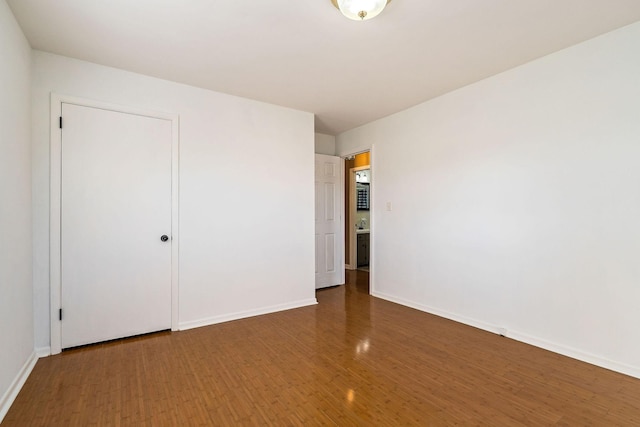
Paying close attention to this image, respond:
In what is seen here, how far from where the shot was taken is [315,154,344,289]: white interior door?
4.96 meters

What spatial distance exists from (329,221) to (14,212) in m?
3.75

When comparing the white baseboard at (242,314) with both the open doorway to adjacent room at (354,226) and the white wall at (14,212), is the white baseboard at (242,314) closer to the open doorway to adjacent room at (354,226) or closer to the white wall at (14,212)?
the white wall at (14,212)

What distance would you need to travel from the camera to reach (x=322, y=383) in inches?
85.4

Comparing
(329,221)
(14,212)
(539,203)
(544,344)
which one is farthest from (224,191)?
(544,344)

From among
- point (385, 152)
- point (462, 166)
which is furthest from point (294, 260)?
point (462, 166)

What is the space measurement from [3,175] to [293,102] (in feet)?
8.98

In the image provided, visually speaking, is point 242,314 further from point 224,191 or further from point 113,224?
point 113,224

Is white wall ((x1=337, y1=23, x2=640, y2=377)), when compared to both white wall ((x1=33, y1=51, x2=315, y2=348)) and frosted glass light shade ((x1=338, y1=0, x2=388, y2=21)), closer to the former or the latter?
white wall ((x1=33, y1=51, x2=315, y2=348))

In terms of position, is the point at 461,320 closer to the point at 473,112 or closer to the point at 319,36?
the point at 473,112

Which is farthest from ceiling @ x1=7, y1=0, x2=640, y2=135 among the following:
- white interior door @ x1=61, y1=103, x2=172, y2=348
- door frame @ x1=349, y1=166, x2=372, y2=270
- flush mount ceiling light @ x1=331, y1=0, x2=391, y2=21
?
door frame @ x1=349, y1=166, x2=372, y2=270

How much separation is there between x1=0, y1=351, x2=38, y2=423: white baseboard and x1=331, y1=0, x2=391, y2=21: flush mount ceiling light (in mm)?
3203

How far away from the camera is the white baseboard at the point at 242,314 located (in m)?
3.24

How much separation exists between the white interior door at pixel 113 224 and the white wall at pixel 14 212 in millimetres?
296

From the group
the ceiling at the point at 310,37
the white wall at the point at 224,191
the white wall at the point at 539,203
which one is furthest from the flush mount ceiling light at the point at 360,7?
the white wall at the point at 224,191
